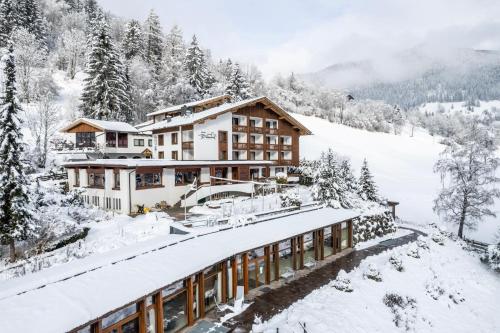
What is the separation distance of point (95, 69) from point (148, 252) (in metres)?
47.3

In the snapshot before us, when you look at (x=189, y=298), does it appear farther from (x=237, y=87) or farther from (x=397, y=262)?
(x=237, y=87)

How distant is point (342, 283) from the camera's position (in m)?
18.7

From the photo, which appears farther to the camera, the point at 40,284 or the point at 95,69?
the point at 95,69

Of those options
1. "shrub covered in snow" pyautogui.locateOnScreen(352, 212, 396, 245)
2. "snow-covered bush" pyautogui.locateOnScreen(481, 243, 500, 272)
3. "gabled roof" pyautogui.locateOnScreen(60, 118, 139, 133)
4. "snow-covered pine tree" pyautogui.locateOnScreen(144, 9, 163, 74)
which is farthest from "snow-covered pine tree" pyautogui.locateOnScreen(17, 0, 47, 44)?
"snow-covered bush" pyautogui.locateOnScreen(481, 243, 500, 272)

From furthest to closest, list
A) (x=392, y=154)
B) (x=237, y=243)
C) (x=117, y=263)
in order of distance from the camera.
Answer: (x=392, y=154) < (x=237, y=243) < (x=117, y=263)

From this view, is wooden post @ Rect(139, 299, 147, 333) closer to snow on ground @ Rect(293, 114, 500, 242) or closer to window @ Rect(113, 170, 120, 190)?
window @ Rect(113, 170, 120, 190)

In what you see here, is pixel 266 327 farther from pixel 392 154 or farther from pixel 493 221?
pixel 392 154

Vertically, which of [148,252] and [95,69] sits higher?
[95,69]

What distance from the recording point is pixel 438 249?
28.5 meters

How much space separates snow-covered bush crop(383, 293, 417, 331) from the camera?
1720 cm

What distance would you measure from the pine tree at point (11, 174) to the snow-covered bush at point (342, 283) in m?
18.4

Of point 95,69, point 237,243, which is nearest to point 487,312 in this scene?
point 237,243

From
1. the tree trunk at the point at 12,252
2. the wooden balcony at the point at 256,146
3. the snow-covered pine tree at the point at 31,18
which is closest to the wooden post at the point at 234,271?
the tree trunk at the point at 12,252

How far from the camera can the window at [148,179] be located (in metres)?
27.1
